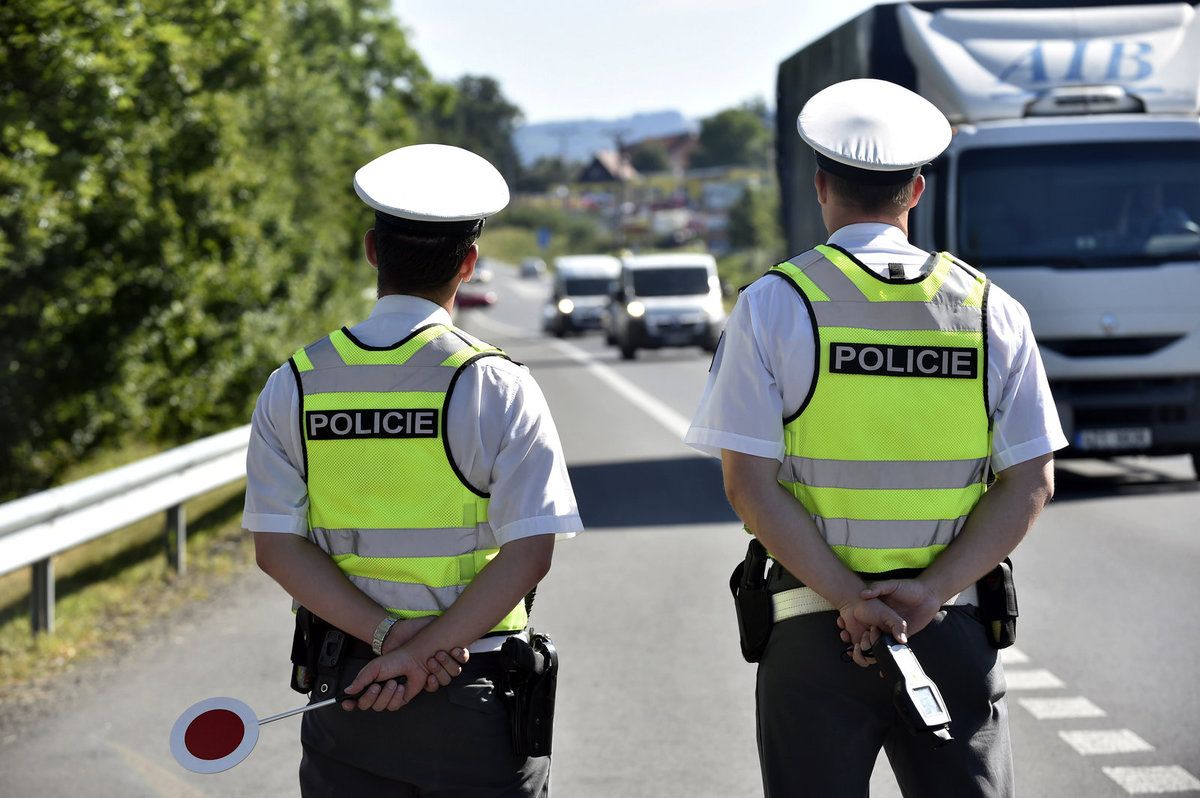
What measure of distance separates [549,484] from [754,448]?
390mm

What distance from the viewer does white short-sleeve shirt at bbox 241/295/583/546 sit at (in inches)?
120

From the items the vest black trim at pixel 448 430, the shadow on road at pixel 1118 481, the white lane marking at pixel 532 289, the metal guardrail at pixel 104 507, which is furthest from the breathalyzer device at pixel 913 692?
the white lane marking at pixel 532 289

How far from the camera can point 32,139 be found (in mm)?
10227

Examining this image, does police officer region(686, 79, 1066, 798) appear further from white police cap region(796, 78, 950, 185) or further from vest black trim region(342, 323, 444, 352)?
vest black trim region(342, 323, 444, 352)

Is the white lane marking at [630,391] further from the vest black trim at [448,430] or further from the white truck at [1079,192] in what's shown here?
the vest black trim at [448,430]

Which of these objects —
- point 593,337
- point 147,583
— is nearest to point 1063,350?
point 147,583

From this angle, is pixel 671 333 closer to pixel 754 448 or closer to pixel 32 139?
pixel 32 139

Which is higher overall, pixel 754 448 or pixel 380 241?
pixel 380 241

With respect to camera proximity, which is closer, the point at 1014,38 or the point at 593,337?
the point at 1014,38

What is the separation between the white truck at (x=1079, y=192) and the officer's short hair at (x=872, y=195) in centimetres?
876

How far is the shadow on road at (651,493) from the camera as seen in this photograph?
1191 cm

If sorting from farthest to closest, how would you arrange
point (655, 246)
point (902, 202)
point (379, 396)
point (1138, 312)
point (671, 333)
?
point (655, 246) < point (671, 333) < point (1138, 312) < point (902, 202) < point (379, 396)

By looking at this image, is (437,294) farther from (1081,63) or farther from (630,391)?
(630,391)

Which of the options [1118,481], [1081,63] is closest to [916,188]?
[1081,63]
